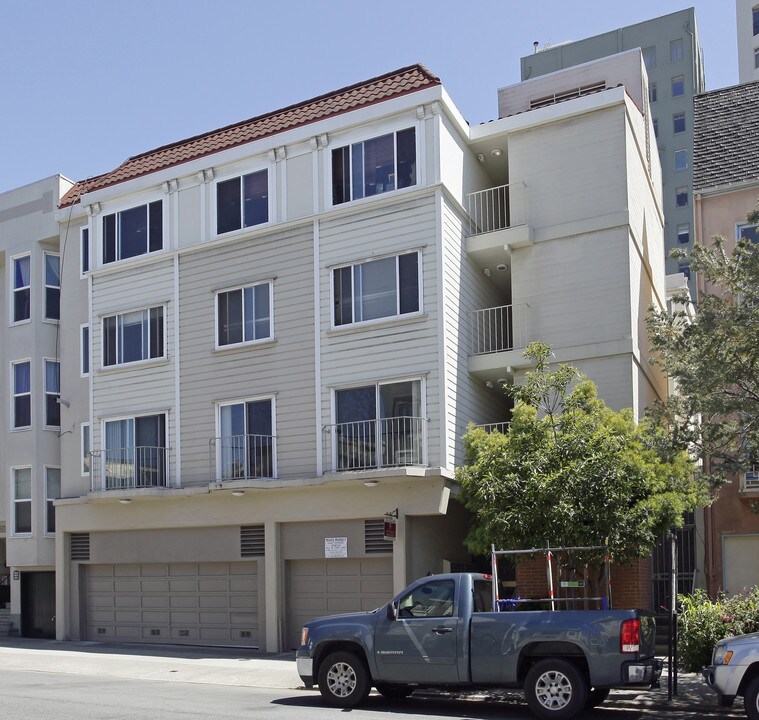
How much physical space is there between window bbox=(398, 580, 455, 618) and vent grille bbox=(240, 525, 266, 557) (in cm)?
914

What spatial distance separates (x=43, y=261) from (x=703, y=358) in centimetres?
1944

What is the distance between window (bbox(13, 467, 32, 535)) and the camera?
28203 mm

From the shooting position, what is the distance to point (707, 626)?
51.5ft

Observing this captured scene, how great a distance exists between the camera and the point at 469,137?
2352 centimetres

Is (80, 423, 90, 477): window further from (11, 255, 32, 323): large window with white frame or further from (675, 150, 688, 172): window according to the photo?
(675, 150, 688, 172): window

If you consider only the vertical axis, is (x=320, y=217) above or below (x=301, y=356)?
above

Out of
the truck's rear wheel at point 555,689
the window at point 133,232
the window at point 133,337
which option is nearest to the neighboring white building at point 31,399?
the window at point 133,232

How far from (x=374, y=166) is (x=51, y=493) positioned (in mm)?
13121

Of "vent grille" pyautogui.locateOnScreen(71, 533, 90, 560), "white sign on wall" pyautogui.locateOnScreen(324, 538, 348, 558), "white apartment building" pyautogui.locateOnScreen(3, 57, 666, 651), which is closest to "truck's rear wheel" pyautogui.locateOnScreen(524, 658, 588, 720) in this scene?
"white apartment building" pyautogui.locateOnScreen(3, 57, 666, 651)

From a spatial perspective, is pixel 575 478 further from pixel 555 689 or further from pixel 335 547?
pixel 335 547

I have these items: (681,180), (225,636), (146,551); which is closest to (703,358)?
(225,636)

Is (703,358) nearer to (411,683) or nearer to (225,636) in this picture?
(411,683)

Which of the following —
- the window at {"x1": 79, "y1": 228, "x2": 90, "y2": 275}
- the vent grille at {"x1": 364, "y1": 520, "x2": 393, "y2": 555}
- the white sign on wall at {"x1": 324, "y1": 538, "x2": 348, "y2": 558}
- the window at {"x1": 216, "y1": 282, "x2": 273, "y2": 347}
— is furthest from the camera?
the window at {"x1": 79, "y1": 228, "x2": 90, "y2": 275}

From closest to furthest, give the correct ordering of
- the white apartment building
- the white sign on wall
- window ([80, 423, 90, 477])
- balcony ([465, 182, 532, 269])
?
the white apartment building, the white sign on wall, balcony ([465, 182, 532, 269]), window ([80, 423, 90, 477])
